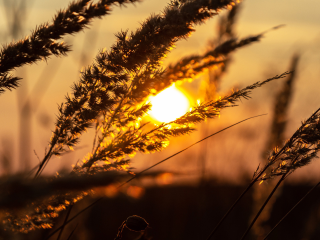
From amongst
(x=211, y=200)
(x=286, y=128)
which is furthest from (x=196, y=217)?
(x=286, y=128)

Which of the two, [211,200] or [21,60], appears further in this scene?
[211,200]

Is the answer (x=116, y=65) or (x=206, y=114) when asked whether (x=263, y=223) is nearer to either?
(x=206, y=114)

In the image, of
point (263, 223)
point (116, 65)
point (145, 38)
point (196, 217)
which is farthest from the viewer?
point (196, 217)

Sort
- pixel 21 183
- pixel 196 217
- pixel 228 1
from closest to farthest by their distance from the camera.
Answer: pixel 21 183 < pixel 228 1 < pixel 196 217

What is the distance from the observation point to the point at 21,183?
1.77 ft

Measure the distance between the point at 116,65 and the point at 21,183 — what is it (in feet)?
2.48

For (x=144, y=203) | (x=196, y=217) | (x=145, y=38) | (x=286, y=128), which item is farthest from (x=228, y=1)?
(x=144, y=203)

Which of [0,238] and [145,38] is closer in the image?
[145,38]

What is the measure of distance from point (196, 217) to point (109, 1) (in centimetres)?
Result: 361

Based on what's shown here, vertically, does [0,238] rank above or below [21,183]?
below

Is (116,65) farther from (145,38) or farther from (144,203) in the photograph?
(144,203)

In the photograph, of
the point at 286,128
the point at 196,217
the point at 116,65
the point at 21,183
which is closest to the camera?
the point at 21,183

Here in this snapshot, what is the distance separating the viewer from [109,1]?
1008mm

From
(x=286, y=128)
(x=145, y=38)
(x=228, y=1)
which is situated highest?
(x=286, y=128)
